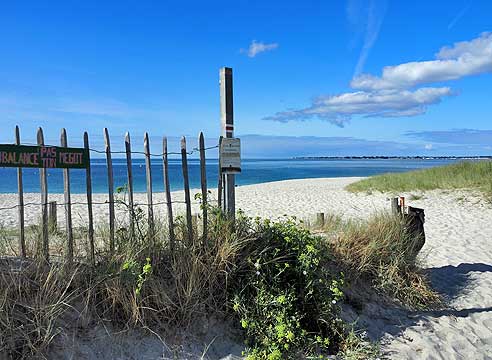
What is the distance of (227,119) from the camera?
194 inches

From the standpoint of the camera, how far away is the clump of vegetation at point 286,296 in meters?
3.71

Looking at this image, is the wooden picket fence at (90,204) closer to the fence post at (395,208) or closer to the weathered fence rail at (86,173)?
the weathered fence rail at (86,173)

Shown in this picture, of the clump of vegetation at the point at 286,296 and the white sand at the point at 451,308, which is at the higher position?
the clump of vegetation at the point at 286,296

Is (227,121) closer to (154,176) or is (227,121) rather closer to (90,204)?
(90,204)

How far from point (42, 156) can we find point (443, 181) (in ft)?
57.3

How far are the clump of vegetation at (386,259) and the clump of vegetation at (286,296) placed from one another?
2.42 feet

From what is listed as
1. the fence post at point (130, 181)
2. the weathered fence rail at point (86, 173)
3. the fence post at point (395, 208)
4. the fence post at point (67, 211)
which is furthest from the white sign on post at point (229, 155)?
the fence post at point (395, 208)

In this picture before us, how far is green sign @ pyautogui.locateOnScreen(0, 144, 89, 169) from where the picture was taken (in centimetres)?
371

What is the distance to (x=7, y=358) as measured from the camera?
10.0 feet

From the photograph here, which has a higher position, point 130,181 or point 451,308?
point 130,181

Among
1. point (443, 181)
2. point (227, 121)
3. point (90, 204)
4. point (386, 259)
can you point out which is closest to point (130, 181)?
point (90, 204)

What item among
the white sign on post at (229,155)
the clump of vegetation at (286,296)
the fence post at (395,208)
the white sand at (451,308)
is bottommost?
the white sand at (451,308)

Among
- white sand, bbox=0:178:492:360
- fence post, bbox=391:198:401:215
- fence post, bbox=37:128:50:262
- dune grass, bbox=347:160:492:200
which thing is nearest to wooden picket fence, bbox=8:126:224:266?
fence post, bbox=37:128:50:262

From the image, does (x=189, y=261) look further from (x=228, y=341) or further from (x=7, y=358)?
(x=7, y=358)
